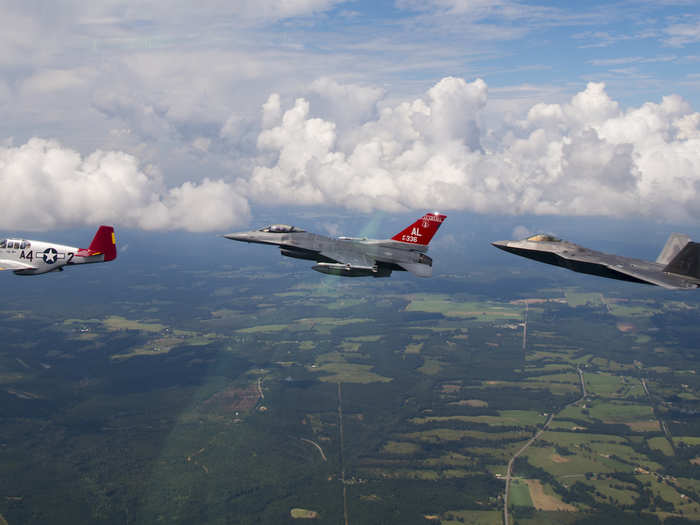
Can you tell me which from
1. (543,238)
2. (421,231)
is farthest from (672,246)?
(421,231)

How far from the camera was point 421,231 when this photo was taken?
51.2 m

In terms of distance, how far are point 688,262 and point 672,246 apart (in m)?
7.56

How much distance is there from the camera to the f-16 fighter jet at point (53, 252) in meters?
45.7

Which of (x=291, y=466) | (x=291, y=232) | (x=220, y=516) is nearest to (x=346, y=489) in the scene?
(x=291, y=466)

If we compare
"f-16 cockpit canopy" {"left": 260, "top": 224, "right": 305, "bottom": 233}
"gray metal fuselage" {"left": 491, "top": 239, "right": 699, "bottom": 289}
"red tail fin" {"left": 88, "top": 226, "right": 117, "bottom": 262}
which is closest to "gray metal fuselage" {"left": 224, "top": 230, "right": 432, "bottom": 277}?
"f-16 cockpit canopy" {"left": 260, "top": 224, "right": 305, "bottom": 233}

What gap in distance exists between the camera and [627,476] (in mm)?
173625

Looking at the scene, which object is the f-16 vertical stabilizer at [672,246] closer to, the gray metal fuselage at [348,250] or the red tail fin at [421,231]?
the red tail fin at [421,231]

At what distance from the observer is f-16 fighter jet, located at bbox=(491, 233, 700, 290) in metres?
36.8

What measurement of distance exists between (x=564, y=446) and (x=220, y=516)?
14222 cm

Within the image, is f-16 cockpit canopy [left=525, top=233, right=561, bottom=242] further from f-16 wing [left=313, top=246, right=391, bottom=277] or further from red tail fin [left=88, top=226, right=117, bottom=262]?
red tail fin [left=88, top=226, right=117, bottom=262]

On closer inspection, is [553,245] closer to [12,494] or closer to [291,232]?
[291,232]

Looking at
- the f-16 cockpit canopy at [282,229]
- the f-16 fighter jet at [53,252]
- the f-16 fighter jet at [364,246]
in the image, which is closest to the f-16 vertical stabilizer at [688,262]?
the f-16 fighter jet at [364,246]

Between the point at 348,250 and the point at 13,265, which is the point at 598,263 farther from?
the point at 13,265

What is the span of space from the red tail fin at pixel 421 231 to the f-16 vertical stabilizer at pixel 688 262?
21847 millimetres
